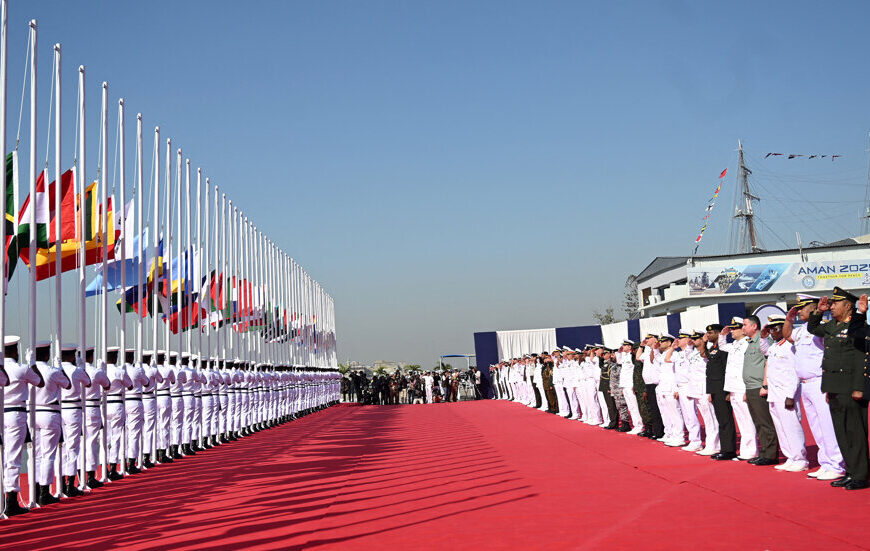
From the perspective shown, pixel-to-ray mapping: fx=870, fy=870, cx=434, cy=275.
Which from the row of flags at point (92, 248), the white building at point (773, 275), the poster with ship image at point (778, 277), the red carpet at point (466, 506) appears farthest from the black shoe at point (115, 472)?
the poster with ship image at point (778, 277)

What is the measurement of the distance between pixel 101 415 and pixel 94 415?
0.18 m

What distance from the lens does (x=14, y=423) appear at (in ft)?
28.4

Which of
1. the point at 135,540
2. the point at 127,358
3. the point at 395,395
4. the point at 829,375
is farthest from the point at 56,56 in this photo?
the point at 395,395

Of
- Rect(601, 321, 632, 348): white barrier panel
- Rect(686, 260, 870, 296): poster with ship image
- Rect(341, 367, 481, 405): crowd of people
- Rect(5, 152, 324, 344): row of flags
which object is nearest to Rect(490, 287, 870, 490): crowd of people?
Rect(5, 152, 324, 344): row of flags

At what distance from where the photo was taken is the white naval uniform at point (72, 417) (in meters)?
9.96

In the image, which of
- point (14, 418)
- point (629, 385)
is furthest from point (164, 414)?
point (629, 385)

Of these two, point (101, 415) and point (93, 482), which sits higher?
point (101, 415)

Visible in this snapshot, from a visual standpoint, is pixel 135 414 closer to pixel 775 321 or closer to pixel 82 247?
pixel 82 247

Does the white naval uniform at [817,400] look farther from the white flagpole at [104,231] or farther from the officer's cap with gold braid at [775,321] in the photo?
the white flagpole at [104,231]

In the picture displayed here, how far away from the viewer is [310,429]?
860 inches

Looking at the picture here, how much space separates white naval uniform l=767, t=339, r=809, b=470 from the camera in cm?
938

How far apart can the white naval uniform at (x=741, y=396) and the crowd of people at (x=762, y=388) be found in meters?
0.01

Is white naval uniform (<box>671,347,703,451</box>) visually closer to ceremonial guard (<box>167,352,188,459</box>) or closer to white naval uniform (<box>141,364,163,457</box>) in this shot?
white naval uniform (<box>141,364,163,457</box>)

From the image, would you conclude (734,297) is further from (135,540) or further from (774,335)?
(135,540)
